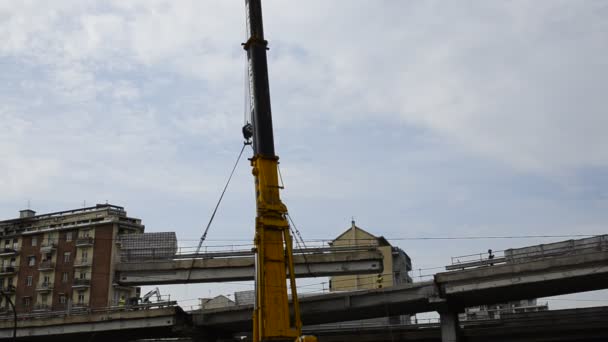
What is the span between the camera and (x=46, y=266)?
327 feet

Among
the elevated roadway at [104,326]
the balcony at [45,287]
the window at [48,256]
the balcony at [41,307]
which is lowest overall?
the elevated roadway at [104,326]

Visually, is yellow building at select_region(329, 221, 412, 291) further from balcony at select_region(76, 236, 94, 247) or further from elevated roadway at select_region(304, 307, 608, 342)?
balcony at select_region(76, 236, 94, 247)

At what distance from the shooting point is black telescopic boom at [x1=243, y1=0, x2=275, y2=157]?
28.6 m

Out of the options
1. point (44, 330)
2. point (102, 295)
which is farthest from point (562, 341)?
point (102, 295)

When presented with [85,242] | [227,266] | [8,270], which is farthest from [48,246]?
[227,266]

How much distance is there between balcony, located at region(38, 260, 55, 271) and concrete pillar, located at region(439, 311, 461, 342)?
75.4 metres

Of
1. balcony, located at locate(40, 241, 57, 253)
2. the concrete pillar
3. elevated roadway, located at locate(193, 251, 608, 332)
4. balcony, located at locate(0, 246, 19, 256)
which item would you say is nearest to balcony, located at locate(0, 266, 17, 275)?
balcony, located at locate(0, 246, 19, 256)

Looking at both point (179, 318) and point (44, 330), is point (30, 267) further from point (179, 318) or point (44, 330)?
point (179, 318)

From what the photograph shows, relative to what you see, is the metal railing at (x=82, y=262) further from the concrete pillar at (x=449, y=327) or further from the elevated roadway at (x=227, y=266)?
the concrete pillar at (x=449, y=327)

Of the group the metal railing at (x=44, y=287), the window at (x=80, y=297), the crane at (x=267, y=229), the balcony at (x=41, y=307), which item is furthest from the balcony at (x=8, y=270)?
the crane at (x=267, y=229)

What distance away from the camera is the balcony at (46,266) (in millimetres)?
99188

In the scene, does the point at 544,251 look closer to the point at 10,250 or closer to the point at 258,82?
the point at 258,82

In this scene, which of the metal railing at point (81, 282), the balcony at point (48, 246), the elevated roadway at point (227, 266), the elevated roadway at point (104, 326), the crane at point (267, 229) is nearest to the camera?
the crane at point (267, 229)

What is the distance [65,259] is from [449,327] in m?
75.2
